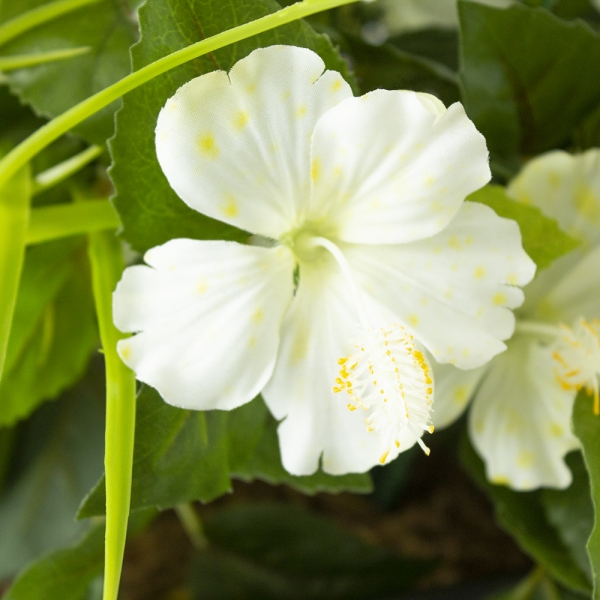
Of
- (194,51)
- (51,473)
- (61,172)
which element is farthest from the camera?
(51,473)

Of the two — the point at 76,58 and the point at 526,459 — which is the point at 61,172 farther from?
the point at 526,459

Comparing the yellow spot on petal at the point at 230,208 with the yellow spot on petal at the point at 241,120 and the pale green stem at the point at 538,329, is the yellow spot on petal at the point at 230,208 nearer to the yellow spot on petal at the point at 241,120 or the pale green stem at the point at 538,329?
the yellow spot on petal at the point at 241,120

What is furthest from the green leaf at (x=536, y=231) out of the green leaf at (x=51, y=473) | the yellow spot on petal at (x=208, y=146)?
the green leaf at (x=51, y=473)

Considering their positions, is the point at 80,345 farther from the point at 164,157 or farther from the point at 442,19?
the point at 442,19

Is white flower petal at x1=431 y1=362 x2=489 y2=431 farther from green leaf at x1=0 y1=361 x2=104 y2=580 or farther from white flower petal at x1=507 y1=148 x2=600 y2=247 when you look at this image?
green leaf at x1=0 y1=361 x2=104 y2=580

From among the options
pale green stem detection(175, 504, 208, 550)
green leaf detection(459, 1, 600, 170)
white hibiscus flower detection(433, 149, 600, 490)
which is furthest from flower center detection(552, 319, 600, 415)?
pale green stem detection(175, 504, 208, 550)

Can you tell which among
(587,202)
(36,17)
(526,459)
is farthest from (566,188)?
(36,17)

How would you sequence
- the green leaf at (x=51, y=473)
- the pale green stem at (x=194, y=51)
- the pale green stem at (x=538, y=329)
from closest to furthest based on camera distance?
the pale green stem at (x=194, y=51), the pale green stem at (x=538, y=329), the green leaf at (x=51, y=473)
